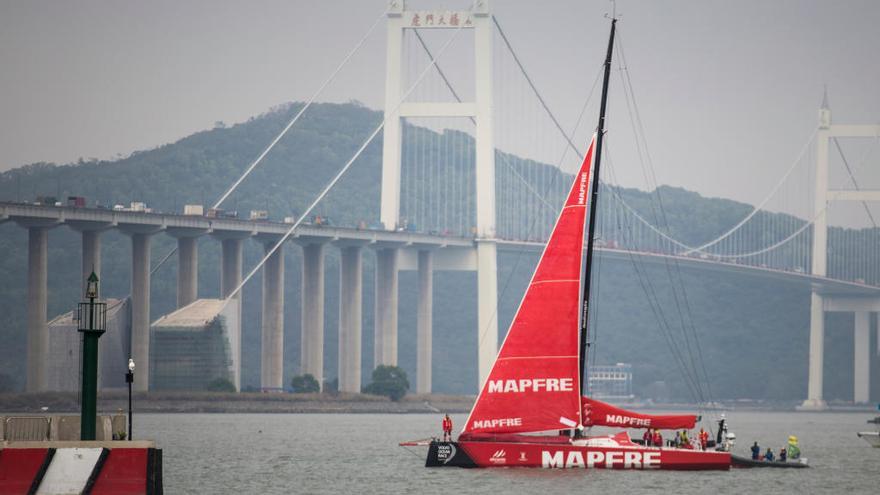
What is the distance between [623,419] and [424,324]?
6701 centimetres

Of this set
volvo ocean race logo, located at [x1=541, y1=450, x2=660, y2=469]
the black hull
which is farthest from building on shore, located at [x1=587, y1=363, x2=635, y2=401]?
volvo ocean race logo, located at [x1=541, y1=450, x2=660, y2=469]

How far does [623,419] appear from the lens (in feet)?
144

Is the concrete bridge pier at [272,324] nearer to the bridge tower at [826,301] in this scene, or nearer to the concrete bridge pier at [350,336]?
the concrete bridge pier at [350,336]

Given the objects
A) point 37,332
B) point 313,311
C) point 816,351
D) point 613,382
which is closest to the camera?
point 37,332

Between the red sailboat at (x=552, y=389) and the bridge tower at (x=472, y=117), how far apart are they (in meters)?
60.5

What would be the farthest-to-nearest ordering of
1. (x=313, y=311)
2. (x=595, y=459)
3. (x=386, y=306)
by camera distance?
(x=386, y=306) → (x=313, y=311) → (x=595, y=459)

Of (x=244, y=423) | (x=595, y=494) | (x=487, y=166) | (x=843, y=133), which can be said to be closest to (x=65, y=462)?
(x=595, y=494)

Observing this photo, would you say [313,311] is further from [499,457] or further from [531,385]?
[531,385]

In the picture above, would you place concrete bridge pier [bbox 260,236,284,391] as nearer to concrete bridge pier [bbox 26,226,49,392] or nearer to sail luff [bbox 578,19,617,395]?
concrete bridge pier [bbox 26,226,49,392]

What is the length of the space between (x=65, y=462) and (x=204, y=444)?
29.4 m

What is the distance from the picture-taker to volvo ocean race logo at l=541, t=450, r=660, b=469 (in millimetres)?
42719

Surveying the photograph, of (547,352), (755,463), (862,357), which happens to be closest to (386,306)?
(862,357)

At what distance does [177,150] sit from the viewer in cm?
17488

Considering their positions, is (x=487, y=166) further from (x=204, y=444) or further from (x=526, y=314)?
(x=526, y=314)
